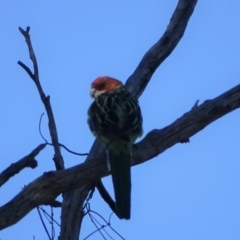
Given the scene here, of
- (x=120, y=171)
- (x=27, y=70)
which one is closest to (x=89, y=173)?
(x=120, y=171)

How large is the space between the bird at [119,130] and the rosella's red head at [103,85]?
0.58 feet

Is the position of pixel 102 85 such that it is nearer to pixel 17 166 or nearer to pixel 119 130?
pixel 119 130

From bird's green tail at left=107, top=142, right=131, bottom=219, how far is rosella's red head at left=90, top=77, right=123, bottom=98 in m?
1.62

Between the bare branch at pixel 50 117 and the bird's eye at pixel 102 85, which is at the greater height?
the bird's eye at pixel 102 85

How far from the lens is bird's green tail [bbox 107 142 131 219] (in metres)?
6.51

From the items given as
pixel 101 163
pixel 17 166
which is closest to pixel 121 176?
pixel 101 163

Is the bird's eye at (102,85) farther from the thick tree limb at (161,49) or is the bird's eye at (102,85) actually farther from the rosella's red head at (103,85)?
the thick tree limb at (161,49)

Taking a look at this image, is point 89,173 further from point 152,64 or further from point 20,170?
point 152,64

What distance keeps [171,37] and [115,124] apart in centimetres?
204

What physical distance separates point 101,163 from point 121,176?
0.81ft

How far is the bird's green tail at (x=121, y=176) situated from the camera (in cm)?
651

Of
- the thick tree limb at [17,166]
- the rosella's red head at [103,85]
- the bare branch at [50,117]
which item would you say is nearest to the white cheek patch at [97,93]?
the rosella's red head at [103,85]

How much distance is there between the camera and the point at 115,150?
6.84m

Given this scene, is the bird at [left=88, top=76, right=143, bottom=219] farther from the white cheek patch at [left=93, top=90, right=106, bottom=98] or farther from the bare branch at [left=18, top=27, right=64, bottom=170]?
the bare branch at [left=18, top=27, right=64, bottom=170]
